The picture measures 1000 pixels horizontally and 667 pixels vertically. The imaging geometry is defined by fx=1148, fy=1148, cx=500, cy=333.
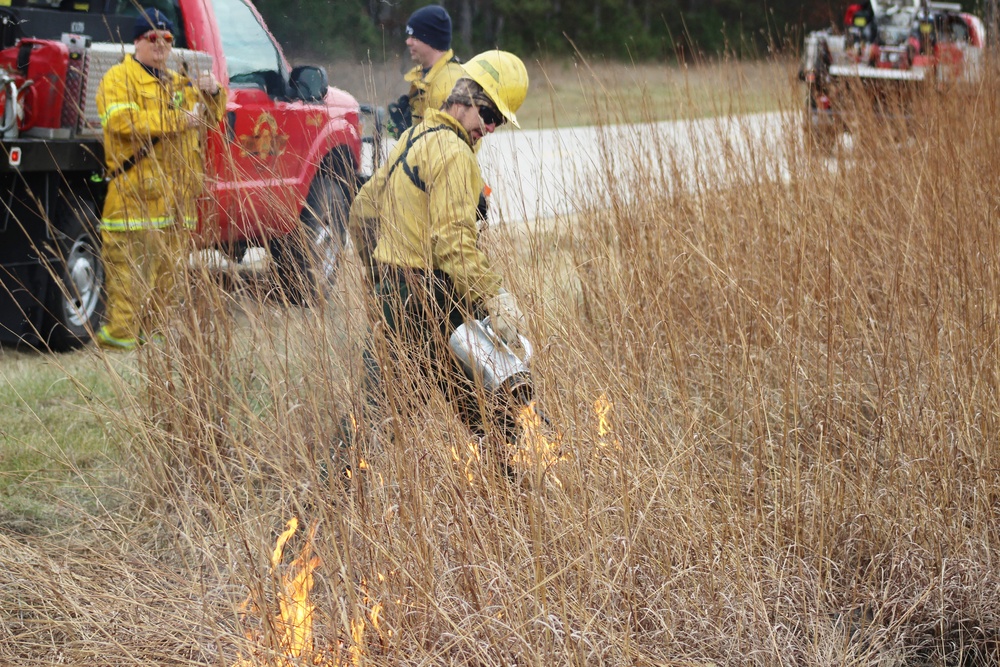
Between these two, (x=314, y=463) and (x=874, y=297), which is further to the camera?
(x=874, y=297)

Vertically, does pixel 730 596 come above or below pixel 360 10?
below

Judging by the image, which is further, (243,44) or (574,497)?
(243,44)

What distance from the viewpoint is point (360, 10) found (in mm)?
3727

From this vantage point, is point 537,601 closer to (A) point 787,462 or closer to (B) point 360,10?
(A) point 787,462

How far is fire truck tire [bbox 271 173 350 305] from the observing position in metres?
2.99

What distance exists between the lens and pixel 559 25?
21.3 metres

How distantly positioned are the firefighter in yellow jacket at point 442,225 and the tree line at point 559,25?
1.07 feet

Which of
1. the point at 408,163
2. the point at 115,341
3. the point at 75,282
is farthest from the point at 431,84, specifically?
the point at 75,282

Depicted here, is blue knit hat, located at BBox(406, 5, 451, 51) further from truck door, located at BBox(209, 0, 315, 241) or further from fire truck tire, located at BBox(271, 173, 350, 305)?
fire truck tire, located at BBox(271, 173, 350, 305)

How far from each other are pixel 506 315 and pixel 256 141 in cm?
197

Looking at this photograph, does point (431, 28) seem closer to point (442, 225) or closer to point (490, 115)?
point (490, 115)

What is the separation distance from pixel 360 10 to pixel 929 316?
6.88 ft

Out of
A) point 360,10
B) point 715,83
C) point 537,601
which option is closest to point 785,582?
point 537,601

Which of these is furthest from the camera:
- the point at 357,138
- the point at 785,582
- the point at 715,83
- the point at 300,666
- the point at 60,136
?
the point at 715,83
